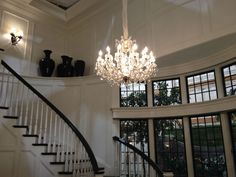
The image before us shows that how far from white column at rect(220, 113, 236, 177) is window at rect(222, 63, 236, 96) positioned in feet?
1.69

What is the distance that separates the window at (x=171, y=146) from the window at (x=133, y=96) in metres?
0.68

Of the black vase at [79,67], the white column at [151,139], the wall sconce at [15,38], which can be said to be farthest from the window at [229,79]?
the wall sconce at [15,38]

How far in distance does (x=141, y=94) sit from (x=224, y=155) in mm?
2432

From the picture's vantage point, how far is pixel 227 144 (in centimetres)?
457

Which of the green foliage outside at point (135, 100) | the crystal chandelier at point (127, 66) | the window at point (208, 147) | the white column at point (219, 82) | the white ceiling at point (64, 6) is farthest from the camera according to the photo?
the white ceiling at point (64, 6)

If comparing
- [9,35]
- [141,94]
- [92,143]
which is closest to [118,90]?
[141,94]

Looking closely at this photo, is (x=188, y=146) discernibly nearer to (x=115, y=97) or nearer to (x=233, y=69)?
A: (x=233, y=69)

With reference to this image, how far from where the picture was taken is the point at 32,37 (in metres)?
6.79

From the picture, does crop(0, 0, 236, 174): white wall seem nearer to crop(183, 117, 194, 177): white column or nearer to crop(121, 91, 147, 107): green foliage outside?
crop(121, 91, 147, 107): green foliage outside

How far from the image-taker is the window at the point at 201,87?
5156mm

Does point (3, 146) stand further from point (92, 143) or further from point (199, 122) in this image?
point (199, 122)

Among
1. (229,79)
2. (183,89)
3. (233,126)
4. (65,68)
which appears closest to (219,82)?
(229,79)

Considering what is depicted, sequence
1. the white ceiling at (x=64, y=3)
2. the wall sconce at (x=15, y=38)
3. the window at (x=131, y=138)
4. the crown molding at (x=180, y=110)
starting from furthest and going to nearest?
the white ceiling at (x=64, y=3), the wall sconce at (x=15, y=38), the window at (x=131, y=138), the crown molding at (x=180, y=110)

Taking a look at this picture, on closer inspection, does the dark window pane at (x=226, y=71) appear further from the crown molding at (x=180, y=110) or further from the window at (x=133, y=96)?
the window at (x=133, y=96)
